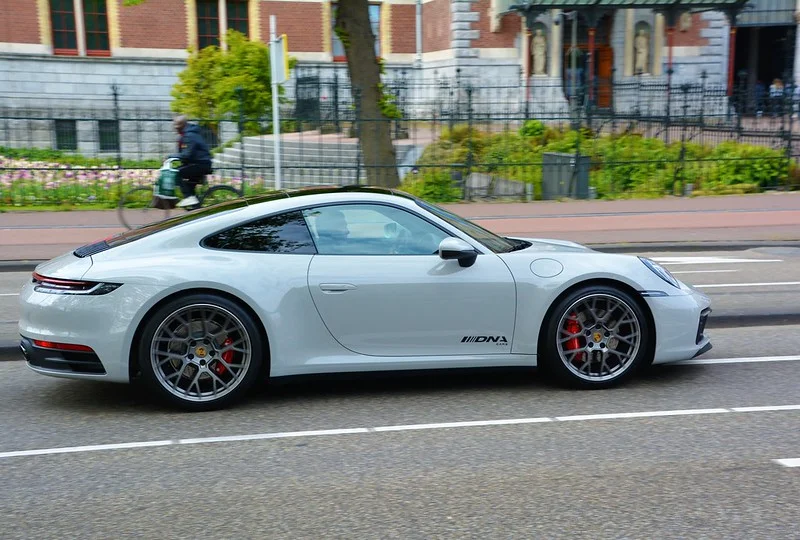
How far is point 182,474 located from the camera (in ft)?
14.7

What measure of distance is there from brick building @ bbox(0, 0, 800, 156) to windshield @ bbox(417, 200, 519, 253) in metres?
29.0

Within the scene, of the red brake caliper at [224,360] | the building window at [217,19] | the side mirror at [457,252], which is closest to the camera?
the red brake caliper at [224,360]

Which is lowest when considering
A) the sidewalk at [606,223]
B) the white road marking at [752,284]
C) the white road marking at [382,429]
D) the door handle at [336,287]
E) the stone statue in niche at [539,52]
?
the white road marking at [752,284]

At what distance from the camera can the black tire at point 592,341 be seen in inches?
226

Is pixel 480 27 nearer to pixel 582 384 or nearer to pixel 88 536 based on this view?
pixel 582 384

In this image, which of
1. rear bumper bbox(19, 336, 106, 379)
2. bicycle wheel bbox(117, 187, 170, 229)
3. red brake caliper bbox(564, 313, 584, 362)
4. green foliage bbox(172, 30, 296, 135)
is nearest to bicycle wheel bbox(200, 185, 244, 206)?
bicycle wheel bbox(117, 187, 170, 229)

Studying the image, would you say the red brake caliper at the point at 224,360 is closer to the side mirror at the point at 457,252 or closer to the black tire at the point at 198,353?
the black tire at the point at 198,353

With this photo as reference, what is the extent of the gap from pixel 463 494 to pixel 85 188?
15.2 metres

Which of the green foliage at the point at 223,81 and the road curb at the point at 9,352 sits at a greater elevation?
the green foliage at the point at 223,81

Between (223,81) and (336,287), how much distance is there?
20.9 metres

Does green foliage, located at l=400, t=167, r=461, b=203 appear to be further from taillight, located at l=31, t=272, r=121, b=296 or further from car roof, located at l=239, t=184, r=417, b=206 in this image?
taillight, located at l=31, t=272, r=121, b=296

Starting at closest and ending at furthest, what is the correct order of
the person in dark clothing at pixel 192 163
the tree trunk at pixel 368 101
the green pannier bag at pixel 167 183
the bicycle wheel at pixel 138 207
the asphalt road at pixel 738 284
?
1. the asphalt road at pixel 738 284
2. the green pannier bag at pixel 167 183
3. the person in dark clothing at pixel 192 163
4. the bicycle wheel at pixel 138 207
5. the tree trunk at pixel 368 101

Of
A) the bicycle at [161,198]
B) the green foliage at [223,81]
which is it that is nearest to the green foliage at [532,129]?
the bicycle at [161,198]

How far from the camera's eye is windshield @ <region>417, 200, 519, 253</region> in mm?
5914
